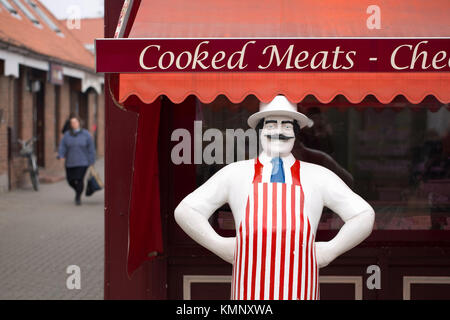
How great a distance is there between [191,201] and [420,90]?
56.4 inches

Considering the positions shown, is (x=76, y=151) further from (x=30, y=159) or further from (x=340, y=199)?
(x=340, y=199)

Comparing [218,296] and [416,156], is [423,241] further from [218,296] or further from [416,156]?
[218,296]

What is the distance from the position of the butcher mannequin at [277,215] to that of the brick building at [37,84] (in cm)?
1144

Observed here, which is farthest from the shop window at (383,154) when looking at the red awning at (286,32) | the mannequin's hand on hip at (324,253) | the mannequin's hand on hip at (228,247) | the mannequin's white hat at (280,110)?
the mannequin's hand on hip at (324,253)

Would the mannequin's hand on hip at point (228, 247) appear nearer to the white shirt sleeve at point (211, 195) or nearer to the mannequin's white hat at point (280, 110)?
the white shirt sleeve at point (211, 195)

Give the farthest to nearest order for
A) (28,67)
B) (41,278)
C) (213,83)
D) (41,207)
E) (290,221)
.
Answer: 1. (28,67)
2. (41,207)
3. (41,278)
4. (213,83)
5. (290,221)

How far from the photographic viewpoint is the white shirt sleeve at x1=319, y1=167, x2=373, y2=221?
3.54 meters

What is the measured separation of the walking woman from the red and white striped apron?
929 centimetres

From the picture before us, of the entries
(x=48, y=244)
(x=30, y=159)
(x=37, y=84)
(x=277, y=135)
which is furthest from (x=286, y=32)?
(x=37, y=84)

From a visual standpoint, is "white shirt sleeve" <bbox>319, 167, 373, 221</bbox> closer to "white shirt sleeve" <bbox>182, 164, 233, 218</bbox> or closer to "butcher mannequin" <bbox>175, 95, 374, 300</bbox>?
"butcher mannequin" <bbox>175, 95, 374, 300</bbox>

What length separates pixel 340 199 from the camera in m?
3.57

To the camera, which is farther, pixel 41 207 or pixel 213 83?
pixel 41 207

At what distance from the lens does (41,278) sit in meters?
7.40
